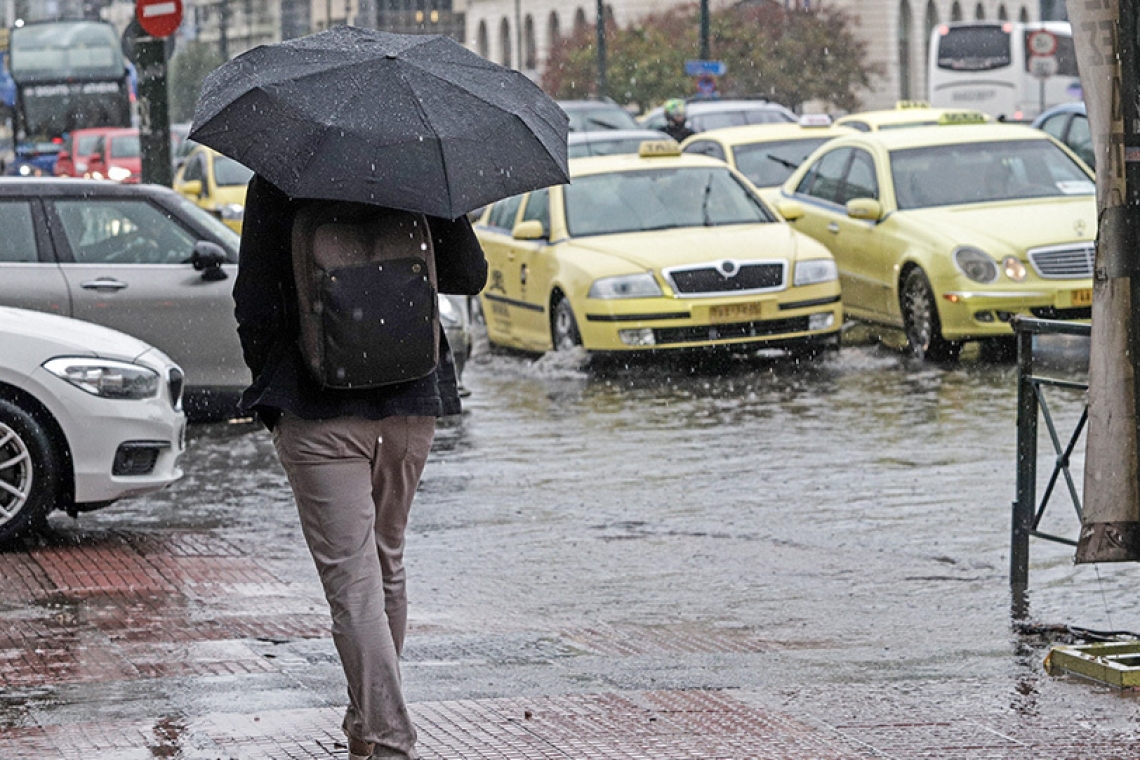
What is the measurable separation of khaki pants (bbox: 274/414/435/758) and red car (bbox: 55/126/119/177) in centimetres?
4075

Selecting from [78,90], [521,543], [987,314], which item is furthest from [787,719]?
[78,90]

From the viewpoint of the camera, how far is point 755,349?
1556 cm

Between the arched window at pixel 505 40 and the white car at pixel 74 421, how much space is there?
103m

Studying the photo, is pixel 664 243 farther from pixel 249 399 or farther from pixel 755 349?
pixel 249 399

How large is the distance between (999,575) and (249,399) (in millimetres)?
4048

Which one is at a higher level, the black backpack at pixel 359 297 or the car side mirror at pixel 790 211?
the black backpack at pixel 359 297

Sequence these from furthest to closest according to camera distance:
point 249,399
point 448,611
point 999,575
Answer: point 999,575 < point 448,611 < point 249,399

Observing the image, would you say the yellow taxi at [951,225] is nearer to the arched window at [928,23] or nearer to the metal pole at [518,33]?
the arched window at [928,23]

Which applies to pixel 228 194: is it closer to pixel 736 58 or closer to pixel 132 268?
pixel 132 268

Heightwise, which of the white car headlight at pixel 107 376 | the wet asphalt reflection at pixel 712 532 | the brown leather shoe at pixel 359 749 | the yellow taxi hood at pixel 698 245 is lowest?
the wet asphalt reflection at pixel 712 532

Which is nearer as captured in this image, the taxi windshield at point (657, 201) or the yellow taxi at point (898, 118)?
the taxi windshield at point (657, 201)

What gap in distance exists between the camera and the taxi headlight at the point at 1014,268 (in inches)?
594

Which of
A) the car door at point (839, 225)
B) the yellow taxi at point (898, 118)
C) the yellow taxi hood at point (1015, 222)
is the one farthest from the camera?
the yellow taxi at point (898, 118)

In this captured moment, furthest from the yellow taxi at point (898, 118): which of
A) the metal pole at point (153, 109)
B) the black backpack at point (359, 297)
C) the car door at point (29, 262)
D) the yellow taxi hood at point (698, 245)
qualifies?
the black backpack at point (359, 297)
